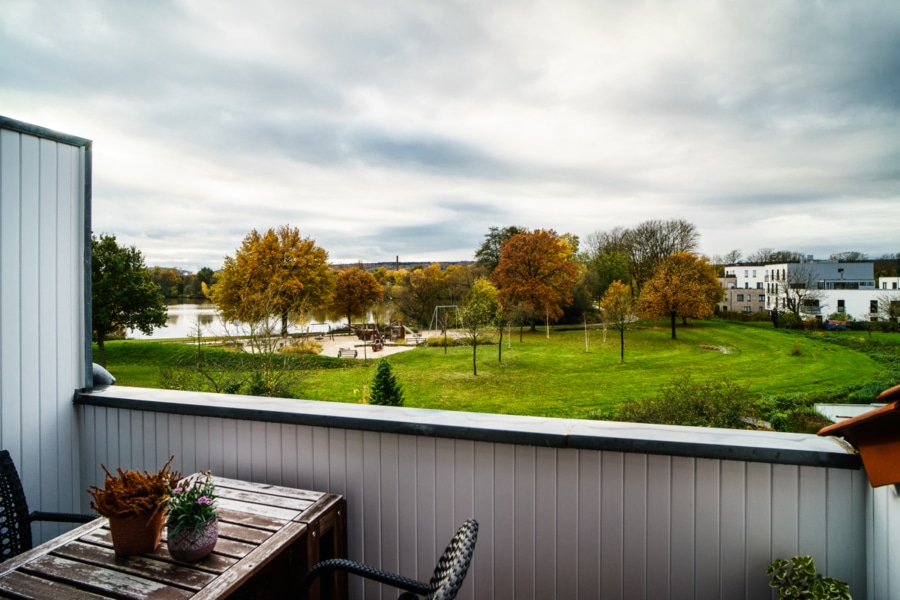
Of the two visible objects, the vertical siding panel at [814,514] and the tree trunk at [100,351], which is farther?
the tree trunk at [100,351]

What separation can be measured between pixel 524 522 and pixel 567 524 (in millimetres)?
126

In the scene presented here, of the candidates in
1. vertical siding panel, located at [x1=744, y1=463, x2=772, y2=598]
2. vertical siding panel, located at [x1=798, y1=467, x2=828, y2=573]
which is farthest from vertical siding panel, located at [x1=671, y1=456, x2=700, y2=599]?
vertical siding panel, located at [x1=798, y1=467, x2=828, y2=573]

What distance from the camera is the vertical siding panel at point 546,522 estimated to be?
1.39 meters

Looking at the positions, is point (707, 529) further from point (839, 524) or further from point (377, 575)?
point (377, 575)

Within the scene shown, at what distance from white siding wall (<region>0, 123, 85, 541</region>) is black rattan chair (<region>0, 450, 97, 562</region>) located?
1.46 ft

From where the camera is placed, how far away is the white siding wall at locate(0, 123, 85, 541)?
1801mm

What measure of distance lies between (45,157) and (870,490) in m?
2.91

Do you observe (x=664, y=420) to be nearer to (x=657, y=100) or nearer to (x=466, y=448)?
(x=466, y=448)

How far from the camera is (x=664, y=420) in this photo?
6551 millimetres

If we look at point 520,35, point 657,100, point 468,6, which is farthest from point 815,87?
point 468,6

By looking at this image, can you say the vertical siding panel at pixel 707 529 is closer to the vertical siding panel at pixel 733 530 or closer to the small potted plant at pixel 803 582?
the vertical siding panel at pixel 733 530

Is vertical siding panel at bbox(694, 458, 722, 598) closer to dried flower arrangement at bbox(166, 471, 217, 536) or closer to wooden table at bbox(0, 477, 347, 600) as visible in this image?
wooden table at bbox(0, 477, 347, 600)

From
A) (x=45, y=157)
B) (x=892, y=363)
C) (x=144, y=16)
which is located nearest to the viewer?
(x=45, y=157)

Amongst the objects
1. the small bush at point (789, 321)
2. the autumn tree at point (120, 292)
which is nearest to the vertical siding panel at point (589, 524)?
the autumn tree at point (120, 292)
